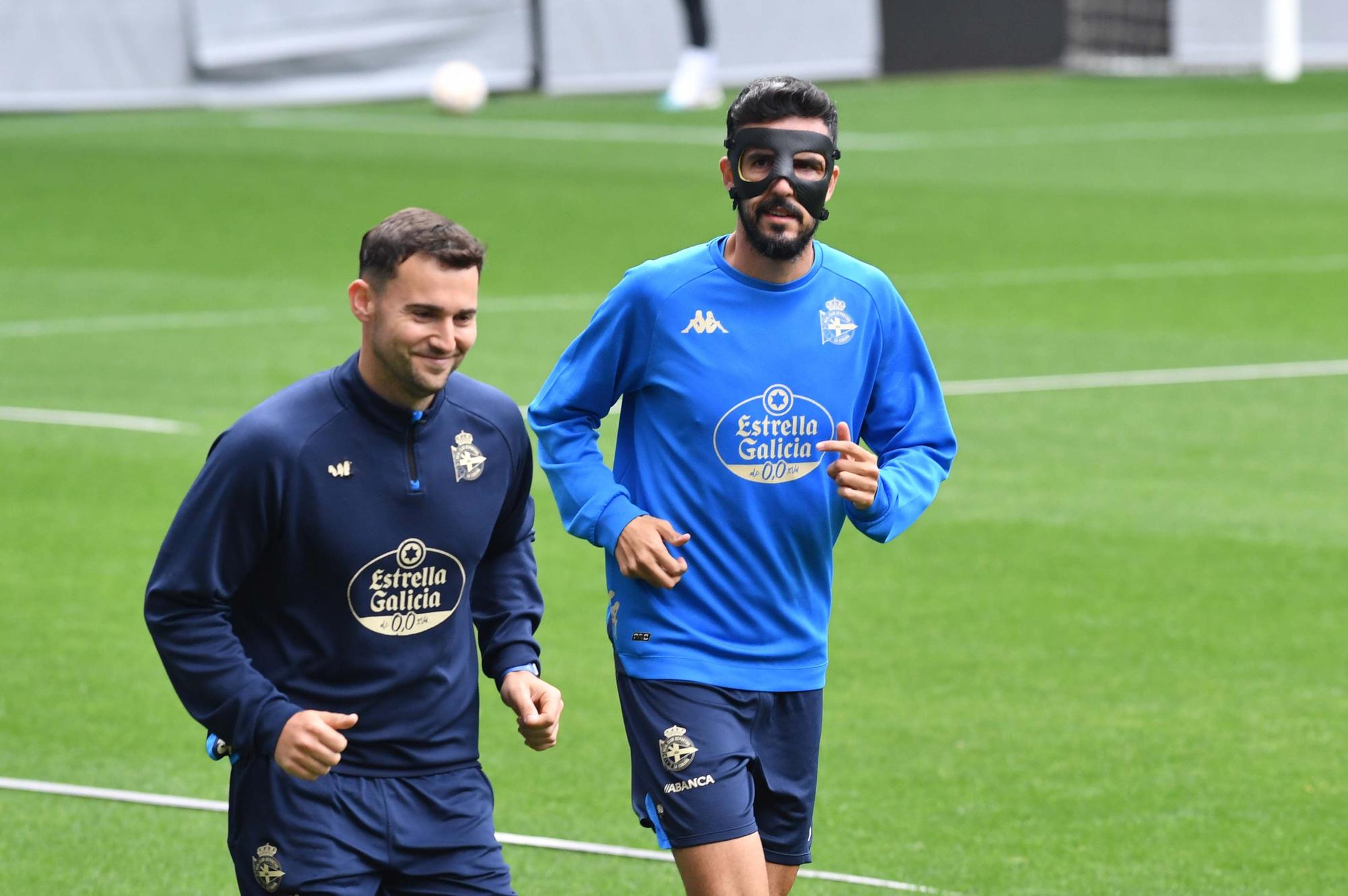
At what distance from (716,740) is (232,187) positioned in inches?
819

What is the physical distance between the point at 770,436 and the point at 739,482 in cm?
13

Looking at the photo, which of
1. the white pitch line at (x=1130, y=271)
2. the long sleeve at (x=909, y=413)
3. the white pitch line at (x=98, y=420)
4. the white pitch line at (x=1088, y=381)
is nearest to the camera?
the long sleeve at (x=909, y=413)

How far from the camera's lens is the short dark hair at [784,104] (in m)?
5.38

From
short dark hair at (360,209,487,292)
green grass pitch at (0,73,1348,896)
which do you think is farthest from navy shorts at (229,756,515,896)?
green grass pitch at (0,73,1348,896)

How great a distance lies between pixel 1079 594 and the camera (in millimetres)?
10195

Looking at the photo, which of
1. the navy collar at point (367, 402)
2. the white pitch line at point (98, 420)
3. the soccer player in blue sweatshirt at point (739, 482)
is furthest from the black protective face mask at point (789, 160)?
the white pitch line at point (98, 420)

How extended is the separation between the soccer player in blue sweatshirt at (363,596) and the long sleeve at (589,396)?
1.96ft

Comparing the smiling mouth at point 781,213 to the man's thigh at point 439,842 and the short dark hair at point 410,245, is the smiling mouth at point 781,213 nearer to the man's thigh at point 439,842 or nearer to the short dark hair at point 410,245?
the short dark hair at point 410,245

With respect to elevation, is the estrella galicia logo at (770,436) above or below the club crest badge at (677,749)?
above

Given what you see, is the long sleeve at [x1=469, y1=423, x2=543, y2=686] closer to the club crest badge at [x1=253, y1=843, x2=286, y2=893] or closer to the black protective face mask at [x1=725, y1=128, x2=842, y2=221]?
the club crest badge at [x1=253, y1=843, x2=286, y2=893]

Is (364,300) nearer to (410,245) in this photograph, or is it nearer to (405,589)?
(410,245)

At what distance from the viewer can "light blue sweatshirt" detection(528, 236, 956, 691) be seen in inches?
210

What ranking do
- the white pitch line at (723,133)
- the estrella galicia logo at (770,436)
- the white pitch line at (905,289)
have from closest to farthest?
the estrella galicia logo at (770,436) → the white pitch line at (905,289) → the white pitch line at (723,133)

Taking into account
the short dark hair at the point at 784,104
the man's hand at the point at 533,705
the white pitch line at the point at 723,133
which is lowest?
the white pitch line at the point at 723,133
